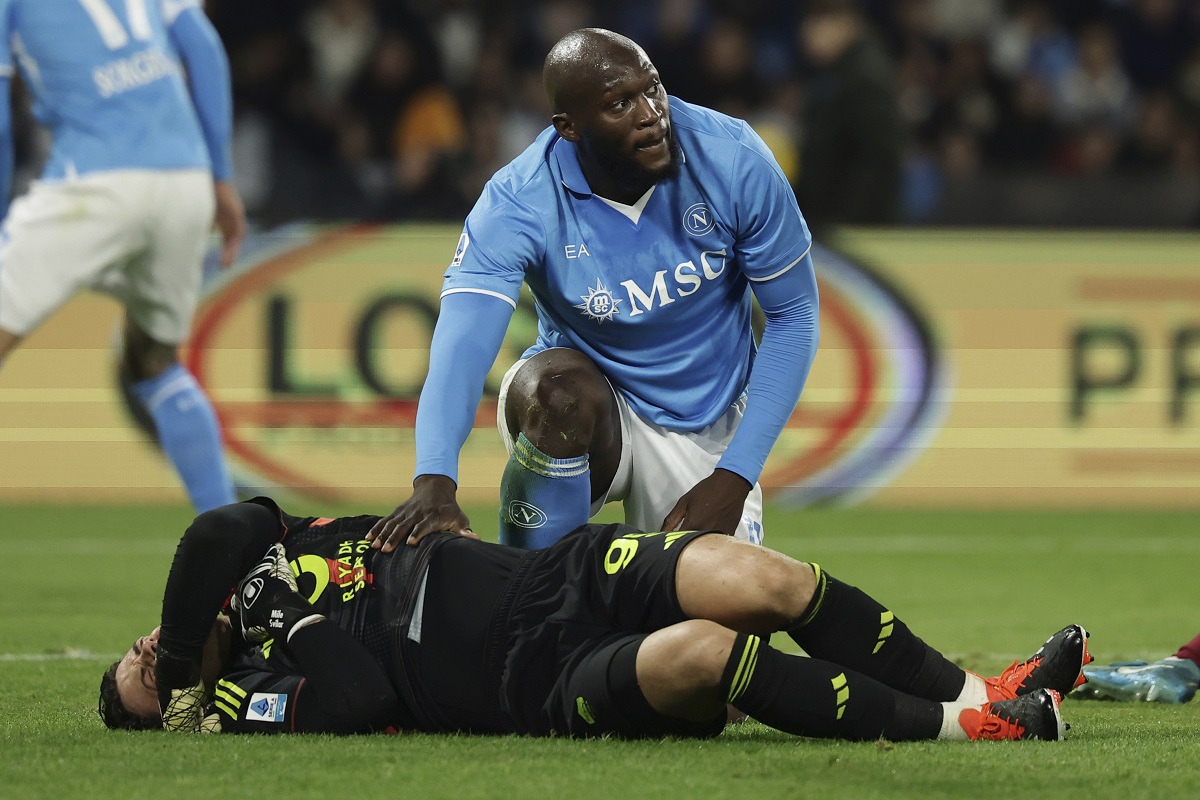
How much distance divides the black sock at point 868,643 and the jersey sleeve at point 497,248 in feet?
3.79

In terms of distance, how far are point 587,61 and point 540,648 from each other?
58.2 inches

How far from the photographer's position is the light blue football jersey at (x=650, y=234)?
172 inches

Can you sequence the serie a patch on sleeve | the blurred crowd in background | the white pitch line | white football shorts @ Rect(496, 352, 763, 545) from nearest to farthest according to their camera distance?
1. the serie a patch on sleeve
2. white football shorts @ Rect(496, 352, 763, 545)
3. the white pitch line
4. the blurred crowd in background

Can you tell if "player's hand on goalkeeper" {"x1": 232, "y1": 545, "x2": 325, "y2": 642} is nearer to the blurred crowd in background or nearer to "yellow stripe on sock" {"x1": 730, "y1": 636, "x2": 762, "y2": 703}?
"yellow stripe on sock" {"x1": 730, "y1": 636, "x2": 762, "y2": 703}

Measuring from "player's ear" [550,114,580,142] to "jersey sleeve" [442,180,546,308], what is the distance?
0.20m

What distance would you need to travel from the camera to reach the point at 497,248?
13.9 ft

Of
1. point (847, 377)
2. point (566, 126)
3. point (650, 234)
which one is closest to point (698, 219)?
point (650, 234)

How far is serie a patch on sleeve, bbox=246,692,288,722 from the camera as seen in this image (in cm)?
363

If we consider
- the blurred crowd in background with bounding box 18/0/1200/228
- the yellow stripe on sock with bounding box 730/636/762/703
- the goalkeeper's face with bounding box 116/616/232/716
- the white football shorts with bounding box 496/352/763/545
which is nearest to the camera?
the yellow stripe on sock with bounding box 730/636/762/703

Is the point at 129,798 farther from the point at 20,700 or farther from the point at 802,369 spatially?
the point at 802,369

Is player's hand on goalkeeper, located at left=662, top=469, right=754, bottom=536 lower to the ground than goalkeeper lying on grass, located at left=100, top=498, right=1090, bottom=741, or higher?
higher

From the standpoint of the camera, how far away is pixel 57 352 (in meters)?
8.70

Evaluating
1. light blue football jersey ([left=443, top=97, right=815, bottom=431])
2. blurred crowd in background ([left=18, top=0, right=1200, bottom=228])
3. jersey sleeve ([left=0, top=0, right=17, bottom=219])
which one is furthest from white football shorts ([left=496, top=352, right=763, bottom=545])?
blurred crowd in background ([left=18, top=0, right=1200, bottom=228])

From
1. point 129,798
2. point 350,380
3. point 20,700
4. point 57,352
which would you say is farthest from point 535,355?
point 57,352
